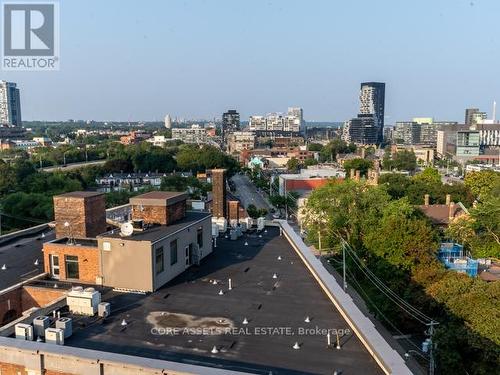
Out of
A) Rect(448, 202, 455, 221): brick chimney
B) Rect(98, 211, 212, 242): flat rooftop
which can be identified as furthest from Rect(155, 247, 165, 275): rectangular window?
Rect(448, 202, 455, 221): brick chimney

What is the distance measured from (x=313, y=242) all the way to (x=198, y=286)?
80.2ft

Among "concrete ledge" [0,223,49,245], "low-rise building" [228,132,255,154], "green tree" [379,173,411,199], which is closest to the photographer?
"concrete ledge" [0,223,49,245]

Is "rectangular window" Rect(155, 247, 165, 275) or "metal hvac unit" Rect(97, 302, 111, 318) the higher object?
Answer: "rectangular window" Rect(155, 247, 165, 275)

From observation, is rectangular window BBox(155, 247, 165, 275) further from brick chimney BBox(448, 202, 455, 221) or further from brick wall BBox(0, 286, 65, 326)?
brick chimney BBox(448, 202, 455, 221)

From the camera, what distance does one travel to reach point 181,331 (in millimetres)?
12328

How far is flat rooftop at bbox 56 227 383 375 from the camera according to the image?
10719 millimetres

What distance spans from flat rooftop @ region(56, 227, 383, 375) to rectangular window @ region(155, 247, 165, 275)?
2.45ft

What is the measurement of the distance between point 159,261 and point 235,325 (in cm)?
433

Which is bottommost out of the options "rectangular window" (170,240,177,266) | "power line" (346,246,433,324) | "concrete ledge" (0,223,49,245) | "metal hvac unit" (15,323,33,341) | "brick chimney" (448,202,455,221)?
"power line" (346,246,433,324)

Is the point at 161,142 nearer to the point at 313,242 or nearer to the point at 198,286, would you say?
the point at 313,242

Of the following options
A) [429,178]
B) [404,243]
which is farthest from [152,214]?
[429,178]

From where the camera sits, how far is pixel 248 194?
8675 cm

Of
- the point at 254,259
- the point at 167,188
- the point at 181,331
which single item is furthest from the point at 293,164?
the point at 181,331

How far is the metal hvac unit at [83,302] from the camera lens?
13.4 meters
